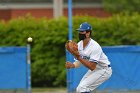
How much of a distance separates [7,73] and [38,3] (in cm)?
1707

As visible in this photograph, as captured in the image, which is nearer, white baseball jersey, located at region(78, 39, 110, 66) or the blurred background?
white baseball jersey, located at region(78, 39, 110, 66)

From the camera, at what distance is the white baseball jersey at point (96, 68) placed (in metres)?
9.06

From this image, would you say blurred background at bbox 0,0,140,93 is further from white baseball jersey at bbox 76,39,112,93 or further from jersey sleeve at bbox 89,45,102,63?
jersey sleeve at bbox 89,45,102,63

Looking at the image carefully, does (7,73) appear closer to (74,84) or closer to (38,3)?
(74,84)

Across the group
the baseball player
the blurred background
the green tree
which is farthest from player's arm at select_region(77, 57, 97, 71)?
the green tree

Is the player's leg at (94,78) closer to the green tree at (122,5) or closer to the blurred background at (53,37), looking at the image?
the blurred background at (53,37)

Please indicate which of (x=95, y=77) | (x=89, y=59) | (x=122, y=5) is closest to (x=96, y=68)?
(x=95, y=77)

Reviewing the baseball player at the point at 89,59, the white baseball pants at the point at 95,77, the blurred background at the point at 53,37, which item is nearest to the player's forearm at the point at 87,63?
the baseball player at the point at 89,59

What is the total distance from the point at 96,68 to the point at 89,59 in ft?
1.24

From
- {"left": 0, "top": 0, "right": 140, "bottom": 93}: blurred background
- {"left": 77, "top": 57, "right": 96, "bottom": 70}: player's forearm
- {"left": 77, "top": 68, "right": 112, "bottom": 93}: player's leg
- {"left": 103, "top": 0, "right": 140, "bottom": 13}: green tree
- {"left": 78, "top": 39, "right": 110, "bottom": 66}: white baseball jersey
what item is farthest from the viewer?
{"left": 103, "top": 0, "right": 140, "bottom": 13}: green tree

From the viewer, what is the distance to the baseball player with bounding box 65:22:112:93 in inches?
354

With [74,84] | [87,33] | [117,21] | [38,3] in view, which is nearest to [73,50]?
[87,33]

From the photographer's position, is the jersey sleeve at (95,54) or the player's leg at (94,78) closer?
the jersey sleeve at (95,54)

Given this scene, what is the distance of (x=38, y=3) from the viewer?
2927 cm
